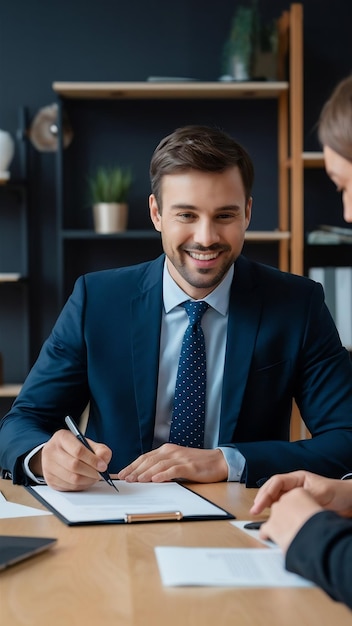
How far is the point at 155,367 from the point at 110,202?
2080 millimetres

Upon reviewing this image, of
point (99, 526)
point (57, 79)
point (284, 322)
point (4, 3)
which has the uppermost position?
point (4, 3)

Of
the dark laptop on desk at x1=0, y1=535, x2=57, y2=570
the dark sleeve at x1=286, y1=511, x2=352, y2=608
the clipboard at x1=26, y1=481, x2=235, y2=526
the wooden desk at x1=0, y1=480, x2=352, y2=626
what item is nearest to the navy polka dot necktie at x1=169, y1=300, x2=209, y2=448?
the clipboard at x1=26, y1=481, x2=235, y2=526

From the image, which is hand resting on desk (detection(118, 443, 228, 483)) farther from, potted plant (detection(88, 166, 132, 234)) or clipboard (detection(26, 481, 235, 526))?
potted plant (detection(88, 166, 132, 234))

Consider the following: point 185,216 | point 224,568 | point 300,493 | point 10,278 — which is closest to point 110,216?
point 10,278

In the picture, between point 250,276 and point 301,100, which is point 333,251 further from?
point 250,276

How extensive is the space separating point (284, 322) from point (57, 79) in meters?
2.53

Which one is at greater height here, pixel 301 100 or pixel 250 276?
pixel 301 100

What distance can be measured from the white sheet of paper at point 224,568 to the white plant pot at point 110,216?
289 centimetres

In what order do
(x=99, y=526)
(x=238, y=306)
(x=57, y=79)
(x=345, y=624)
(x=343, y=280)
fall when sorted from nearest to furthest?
(x=345, y=624), (x=99, y=526), (x=238, y=306), (x=343, y=280), (x=57, y=79)

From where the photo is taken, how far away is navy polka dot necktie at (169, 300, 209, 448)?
2062 mm

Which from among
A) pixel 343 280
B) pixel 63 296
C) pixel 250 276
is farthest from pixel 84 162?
pixel 250 276

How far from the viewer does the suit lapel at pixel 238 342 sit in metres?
2.06

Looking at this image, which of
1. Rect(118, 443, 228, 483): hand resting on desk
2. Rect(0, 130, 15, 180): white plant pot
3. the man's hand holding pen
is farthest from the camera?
Rect(0, 130, 15, 180): white plant pot

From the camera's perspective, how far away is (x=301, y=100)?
4020 millimetres
